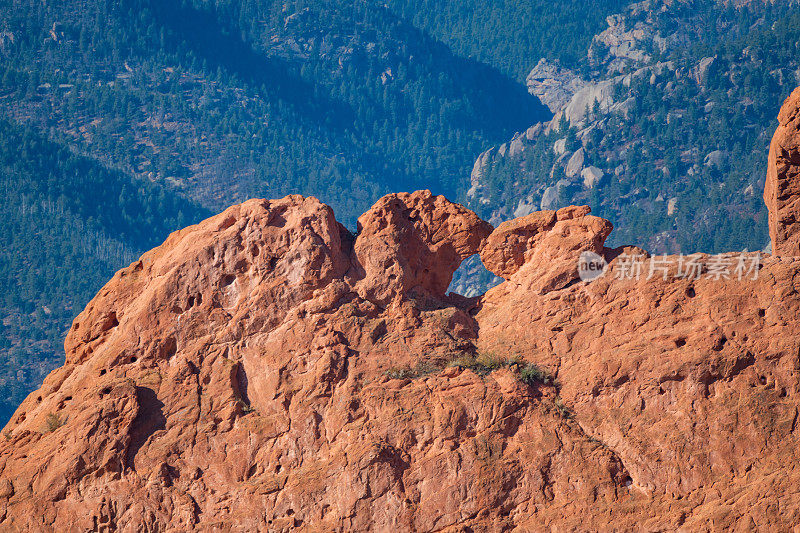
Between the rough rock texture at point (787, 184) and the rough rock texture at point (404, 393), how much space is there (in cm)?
173

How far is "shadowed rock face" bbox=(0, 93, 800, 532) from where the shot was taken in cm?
4134

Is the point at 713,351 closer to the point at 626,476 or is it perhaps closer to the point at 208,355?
the point at 626,476

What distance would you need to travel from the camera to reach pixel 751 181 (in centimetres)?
19625

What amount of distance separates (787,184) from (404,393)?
15.7m

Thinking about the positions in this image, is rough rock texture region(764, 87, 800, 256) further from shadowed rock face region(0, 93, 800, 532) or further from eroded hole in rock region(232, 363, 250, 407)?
eroded hole in rock region(232, 363, 250, 407)

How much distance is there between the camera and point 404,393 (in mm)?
43281

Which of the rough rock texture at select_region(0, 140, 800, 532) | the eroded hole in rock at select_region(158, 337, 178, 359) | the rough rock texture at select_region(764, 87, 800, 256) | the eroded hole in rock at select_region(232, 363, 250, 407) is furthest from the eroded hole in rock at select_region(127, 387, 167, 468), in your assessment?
the rough rock texture at select_region(764, 87, 800, 256)

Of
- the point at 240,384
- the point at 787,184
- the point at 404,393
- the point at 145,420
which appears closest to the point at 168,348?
the point at 145,420

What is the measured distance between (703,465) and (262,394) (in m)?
15.2

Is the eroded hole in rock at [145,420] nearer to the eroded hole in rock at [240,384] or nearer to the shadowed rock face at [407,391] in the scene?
the shadowed rock face at [407,391]

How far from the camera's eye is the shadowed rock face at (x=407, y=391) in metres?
41.3

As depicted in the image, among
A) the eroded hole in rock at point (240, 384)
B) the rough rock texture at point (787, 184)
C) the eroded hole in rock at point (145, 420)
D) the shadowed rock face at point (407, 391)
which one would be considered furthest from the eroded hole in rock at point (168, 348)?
the rough rock texture at point (787, 184)

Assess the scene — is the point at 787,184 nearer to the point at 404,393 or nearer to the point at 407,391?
the point at 407,391

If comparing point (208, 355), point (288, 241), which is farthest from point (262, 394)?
point (288, 241)
